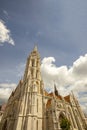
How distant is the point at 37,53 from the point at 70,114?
98.2 feet

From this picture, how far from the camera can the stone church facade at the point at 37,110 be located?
4216cm

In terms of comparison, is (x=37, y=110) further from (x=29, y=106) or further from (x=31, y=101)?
(x=31, y=101)

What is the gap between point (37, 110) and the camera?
149ft

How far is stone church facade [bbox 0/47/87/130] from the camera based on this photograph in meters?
42.2

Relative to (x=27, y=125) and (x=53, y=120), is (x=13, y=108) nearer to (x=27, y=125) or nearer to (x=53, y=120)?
(x=27, y=125)

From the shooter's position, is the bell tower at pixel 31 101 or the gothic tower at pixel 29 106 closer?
the bell tower at pixel 31 101

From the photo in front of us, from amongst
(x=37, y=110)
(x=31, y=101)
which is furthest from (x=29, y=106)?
(x=37, y=110)

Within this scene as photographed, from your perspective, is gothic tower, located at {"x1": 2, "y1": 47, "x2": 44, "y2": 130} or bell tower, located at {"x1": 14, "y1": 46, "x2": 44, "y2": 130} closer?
bell tower, located at {"x1": 14, "y1": 46, "x2": 44, "y2": 130}

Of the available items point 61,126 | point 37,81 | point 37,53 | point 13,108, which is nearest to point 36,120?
point 61,126

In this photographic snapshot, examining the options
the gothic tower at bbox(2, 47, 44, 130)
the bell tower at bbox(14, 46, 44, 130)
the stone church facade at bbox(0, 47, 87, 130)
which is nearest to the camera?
the bell tower at bbox(14, 46, 44, 130)

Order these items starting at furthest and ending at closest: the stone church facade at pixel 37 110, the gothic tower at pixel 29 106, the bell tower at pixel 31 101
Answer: the stone church facade at pixel 37 110 < the gothic tower at pixel 29 106 < the bell tower at pixel 31 101

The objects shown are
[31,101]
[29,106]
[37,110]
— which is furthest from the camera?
[37,110]

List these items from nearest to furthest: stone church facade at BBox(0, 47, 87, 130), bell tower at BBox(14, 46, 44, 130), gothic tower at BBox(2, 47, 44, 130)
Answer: bell tower at BBox(14, 46, 44, 130) < gothic tower at BBox(2, 47, 44, 130) < stone church facade at BBox(0, 47, 87, 130)

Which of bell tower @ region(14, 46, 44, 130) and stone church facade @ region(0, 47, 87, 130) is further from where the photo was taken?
stone church facade @ region(0, 47, 87, 130)
